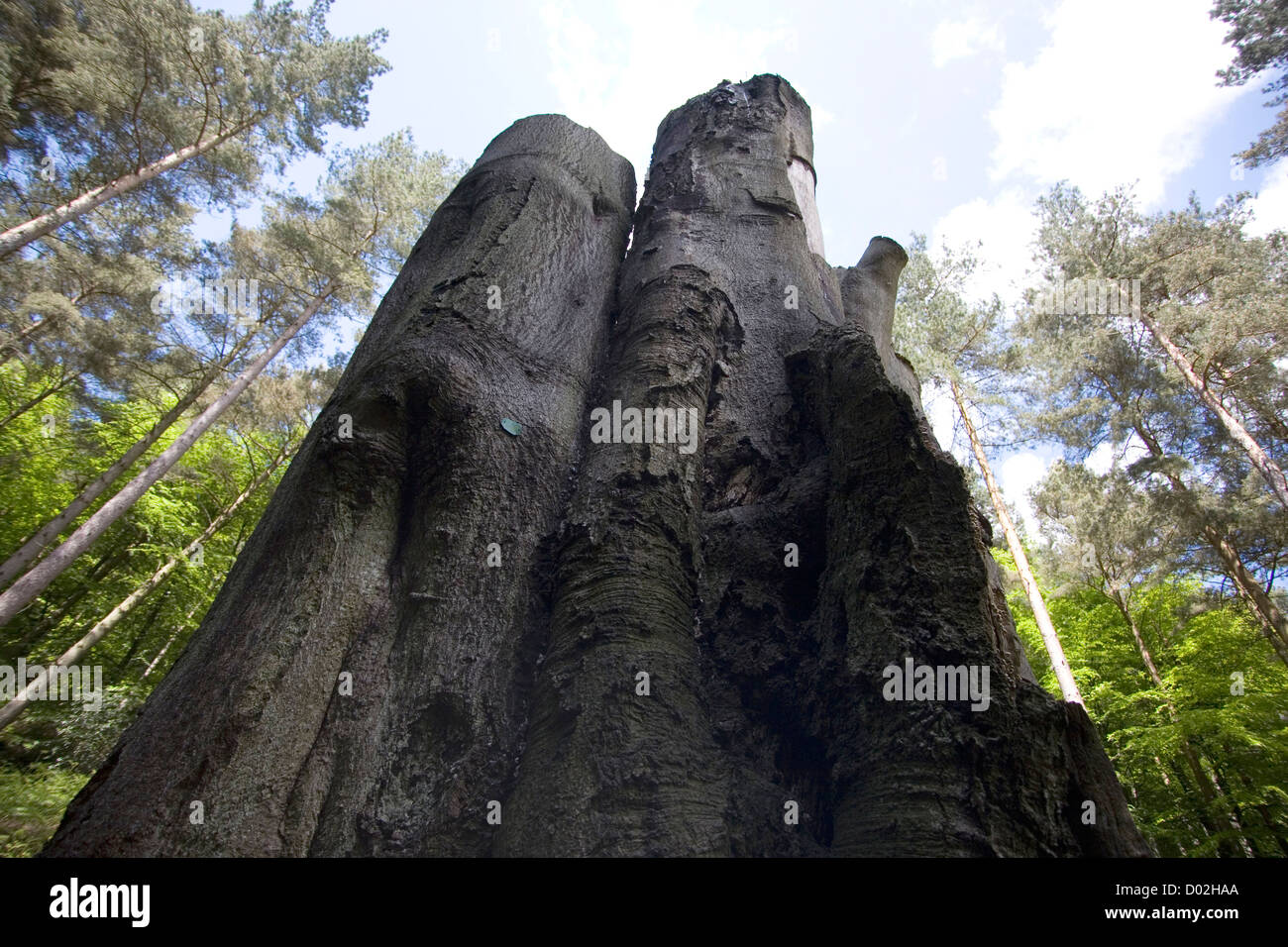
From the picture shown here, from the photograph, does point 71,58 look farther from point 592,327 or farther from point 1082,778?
point 1082,778

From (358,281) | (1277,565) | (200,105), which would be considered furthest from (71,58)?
(1277,565)

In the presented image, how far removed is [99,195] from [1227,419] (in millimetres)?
17399

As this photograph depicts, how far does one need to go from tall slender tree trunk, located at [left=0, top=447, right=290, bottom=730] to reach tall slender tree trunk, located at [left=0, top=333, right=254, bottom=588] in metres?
1.57

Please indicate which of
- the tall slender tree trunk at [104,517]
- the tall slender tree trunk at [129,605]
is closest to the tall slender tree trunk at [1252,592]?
the tall slender tree trunk at [104,517]

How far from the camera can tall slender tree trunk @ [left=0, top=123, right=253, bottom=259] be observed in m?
8.20

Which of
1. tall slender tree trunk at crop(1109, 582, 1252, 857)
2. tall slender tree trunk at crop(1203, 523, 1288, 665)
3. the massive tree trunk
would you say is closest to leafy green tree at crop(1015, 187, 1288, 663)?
tall slender tree trunk at crop(1203, 523, 1288, 665)

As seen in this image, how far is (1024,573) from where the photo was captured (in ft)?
35.1

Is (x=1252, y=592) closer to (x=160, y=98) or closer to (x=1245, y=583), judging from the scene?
(x=1245, y=583)

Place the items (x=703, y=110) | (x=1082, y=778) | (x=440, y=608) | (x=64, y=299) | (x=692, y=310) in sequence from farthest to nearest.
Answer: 1. (x=64, y=299)
2. (x=703, y=110)
3. (x=692, y=310)
4. (x=440, y=608)
5. (x=1082, y=778)

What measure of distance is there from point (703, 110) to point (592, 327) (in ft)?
6.22

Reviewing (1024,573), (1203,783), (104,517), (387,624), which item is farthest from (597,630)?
(1024,573)

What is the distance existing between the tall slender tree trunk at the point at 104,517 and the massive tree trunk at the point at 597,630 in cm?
830

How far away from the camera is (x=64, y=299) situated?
9492 mm

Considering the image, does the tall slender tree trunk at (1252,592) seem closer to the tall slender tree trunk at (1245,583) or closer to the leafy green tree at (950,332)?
the tall slender tree trunk at (1245,583)
